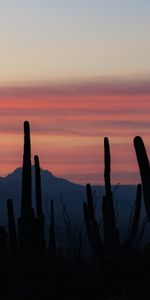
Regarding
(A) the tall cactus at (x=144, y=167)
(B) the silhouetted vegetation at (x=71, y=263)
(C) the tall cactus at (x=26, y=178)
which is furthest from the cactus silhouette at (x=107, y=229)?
(A) the tall cactus at (x=144, y=167)

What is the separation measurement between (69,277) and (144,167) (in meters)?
3.12

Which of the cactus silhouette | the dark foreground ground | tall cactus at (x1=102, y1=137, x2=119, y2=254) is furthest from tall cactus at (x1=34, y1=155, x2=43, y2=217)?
the dark foreground ground

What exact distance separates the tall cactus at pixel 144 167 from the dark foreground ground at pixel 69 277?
1594 mm

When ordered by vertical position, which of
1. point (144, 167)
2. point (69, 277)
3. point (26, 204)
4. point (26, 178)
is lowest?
point (69, 277)

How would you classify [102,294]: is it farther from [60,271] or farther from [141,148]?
[141,148]

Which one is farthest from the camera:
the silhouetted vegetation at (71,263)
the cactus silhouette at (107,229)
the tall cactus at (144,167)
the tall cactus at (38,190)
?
the tall cactus at (38,190)

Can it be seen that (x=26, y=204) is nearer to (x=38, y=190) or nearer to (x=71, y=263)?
(x=71, y=263)

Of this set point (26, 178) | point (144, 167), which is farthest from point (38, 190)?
point (144, 167)

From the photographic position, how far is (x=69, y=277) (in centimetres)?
2130

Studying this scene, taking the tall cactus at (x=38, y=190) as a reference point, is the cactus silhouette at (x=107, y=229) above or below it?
below

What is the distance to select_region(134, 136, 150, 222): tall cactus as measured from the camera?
20.6 metres

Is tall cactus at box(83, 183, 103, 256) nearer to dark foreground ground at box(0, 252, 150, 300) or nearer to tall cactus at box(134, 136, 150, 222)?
dark foreground ground at box(0, 252, 150, 300)

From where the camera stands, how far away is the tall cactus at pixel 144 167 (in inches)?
810

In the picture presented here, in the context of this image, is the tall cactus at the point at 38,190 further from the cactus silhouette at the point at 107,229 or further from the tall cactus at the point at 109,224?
the tall cactus at the point at 109,224
